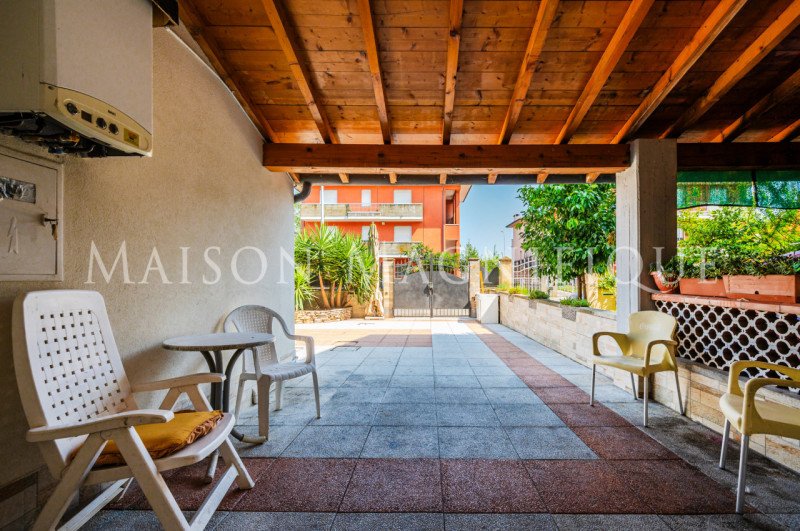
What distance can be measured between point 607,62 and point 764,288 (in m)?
2.13

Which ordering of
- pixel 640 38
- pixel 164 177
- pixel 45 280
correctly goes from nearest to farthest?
1. pixel 45 280
2. pixel 164 177
3. pixel 640 38

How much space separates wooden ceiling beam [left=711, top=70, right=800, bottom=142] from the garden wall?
2.34 m

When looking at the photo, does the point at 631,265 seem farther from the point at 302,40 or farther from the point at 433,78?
the point at 302,40

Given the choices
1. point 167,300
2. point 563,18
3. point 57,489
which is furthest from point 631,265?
point 57,489

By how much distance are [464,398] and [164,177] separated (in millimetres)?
3234

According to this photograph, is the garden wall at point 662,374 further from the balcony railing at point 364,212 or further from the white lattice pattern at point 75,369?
the balcony railing at point 364,212

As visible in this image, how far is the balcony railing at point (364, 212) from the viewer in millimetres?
18969

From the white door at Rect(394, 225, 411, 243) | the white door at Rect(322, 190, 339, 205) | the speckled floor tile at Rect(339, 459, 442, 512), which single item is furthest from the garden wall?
the white door at Rect(322, 190, 339, 205)

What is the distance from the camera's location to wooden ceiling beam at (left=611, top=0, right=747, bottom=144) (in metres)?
2.63

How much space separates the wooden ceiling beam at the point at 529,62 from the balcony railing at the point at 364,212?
15278 mm

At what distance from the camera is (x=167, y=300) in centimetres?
260

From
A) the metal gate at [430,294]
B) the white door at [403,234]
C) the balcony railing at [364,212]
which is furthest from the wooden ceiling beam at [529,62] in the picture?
the white door at [403,234]

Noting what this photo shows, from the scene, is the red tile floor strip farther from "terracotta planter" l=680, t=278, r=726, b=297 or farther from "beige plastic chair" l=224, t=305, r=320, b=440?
"terracotta planter" l=680, t=278, r=726, b=297

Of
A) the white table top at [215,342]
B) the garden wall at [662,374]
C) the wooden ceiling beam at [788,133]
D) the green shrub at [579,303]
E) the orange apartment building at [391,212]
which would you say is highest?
the orange apartment building at [391,212]
